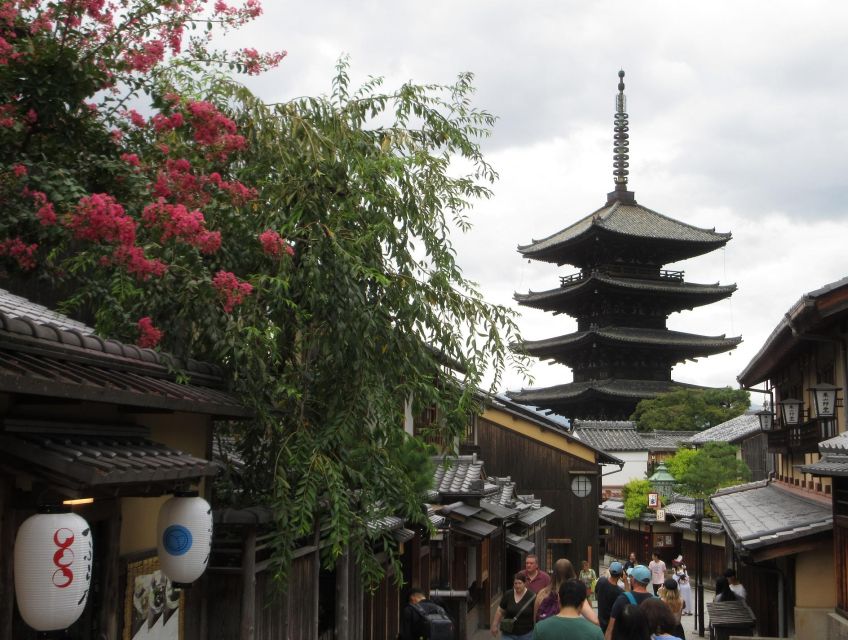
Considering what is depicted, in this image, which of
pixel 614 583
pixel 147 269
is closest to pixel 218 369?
pixel 147 269

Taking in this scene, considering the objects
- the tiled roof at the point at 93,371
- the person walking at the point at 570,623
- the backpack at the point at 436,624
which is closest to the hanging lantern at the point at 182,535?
the tiled roof at the point at 93,371

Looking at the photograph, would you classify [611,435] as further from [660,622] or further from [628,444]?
[660,622]

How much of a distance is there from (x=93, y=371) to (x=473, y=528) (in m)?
12.8

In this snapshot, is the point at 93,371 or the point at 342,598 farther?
the point at 342,598

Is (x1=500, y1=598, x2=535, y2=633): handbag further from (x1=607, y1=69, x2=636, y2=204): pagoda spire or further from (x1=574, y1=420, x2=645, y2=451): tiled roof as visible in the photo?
(x1=607, y1=69, x2=636, y2=204): pagoda spire

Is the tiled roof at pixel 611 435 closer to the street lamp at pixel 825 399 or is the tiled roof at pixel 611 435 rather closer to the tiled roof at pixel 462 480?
the tiled roof at pixel 462 480

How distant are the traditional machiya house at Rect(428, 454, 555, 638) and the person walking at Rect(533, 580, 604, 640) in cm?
770

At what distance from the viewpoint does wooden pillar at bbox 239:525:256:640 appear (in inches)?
332

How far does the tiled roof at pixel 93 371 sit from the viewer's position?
17.4 ft

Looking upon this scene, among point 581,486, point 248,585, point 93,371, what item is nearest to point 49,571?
point 93,371

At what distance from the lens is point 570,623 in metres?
7.16

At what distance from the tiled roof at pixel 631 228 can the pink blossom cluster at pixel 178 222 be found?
46.2m

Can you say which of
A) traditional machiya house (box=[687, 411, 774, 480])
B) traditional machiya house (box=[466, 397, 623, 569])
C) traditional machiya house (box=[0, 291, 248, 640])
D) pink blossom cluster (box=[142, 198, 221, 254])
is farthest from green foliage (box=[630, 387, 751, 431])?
pink blossom cluster (box=[142, 198, 221, 254])

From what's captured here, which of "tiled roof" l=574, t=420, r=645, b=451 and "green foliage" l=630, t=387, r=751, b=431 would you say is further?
"green foliage" l=630, t=387, r=751, b=431
